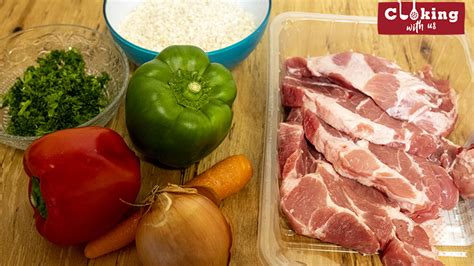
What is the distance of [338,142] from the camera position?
4.31 feet

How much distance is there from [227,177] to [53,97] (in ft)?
1.77

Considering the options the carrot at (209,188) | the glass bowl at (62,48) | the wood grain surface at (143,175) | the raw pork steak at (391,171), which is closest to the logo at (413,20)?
the wood grain surface at (143,175)

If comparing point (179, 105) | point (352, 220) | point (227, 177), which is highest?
point (179, 105)

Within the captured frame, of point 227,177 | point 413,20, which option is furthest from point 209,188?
point 413,20

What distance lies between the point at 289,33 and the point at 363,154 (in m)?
→ 0.56

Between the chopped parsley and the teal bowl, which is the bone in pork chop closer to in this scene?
the teal bowl

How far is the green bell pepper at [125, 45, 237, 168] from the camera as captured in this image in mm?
1150

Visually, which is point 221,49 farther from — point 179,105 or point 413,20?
point 413,20

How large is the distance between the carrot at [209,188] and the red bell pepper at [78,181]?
1.1 inches

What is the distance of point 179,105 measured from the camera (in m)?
1.16

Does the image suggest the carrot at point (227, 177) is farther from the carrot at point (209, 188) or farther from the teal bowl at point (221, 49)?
the teal bowl at point (221, 49)

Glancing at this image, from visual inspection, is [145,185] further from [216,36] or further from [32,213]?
[216,36]

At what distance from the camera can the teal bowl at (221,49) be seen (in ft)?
4.60

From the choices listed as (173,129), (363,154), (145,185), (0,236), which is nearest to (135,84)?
(173,129)
